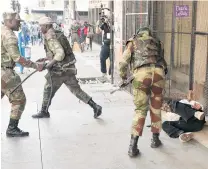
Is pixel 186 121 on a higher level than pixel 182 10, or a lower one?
lower

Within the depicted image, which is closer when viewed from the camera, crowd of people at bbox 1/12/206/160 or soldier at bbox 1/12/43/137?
crowd of people at bbox 1/12/206/160

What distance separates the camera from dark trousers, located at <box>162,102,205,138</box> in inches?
199

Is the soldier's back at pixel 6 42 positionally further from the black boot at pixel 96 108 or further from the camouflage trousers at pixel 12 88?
the black boot at pixel 96 108

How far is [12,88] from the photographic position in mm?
4855

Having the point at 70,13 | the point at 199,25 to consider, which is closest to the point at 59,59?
the point at 199,25

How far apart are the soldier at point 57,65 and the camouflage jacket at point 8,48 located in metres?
0.74

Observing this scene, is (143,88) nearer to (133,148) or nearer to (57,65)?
(133,148)

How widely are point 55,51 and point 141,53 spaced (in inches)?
65.1

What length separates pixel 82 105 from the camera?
274 inches

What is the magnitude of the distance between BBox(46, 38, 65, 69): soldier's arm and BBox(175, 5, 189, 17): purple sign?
7.42ft

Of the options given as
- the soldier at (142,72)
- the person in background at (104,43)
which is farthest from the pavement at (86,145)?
the person in background at (104,43)

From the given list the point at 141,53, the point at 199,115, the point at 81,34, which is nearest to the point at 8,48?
the point at 141,53

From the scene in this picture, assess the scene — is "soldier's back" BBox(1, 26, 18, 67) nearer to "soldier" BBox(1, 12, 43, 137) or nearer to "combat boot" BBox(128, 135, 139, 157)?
"soldier" BBox(1, 12, 43, 137)

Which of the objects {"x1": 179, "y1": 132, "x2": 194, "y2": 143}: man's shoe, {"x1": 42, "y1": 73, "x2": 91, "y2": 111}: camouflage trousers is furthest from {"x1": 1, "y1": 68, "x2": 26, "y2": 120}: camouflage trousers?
{"x1": 179, "y1": 132, "x2": 194, "y2": 143}: man's shoe
